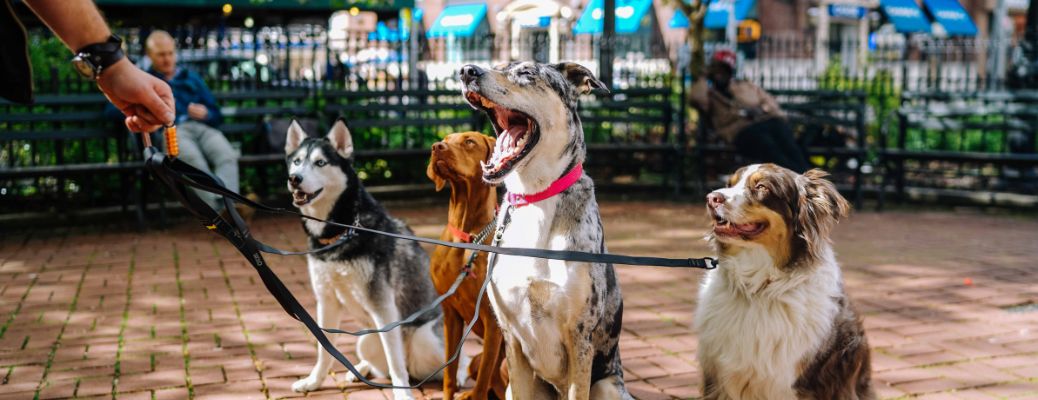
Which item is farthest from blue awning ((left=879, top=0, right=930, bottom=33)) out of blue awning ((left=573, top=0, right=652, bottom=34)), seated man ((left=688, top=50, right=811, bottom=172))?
seated man ((left=688, top=50, right=811, bottom=172))

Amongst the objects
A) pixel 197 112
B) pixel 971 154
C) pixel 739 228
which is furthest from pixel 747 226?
pixel 971 154

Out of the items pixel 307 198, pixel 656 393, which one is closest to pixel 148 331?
pixel 307 198

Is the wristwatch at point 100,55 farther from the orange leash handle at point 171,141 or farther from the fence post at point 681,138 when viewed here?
the fence post at point 681,138

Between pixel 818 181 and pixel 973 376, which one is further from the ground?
pixel 818 181

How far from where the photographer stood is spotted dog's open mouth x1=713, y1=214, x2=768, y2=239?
3.23 metres

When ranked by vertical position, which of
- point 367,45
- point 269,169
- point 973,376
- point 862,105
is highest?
point 367,45

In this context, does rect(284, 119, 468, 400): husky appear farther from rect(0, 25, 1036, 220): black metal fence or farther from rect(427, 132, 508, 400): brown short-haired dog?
rect(0, 25, 1036, 220): black metal fence

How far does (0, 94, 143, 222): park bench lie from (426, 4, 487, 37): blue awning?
2412 cm

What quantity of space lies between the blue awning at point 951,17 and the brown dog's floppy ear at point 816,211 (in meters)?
27.5

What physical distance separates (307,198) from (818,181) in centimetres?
236

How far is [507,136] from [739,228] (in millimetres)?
937

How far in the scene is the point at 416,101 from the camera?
427 inches

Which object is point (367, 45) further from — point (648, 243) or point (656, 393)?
point (656, 393)

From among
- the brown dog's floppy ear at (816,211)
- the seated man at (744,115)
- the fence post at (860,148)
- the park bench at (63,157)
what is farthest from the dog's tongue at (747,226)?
the fence post at (860,148)
